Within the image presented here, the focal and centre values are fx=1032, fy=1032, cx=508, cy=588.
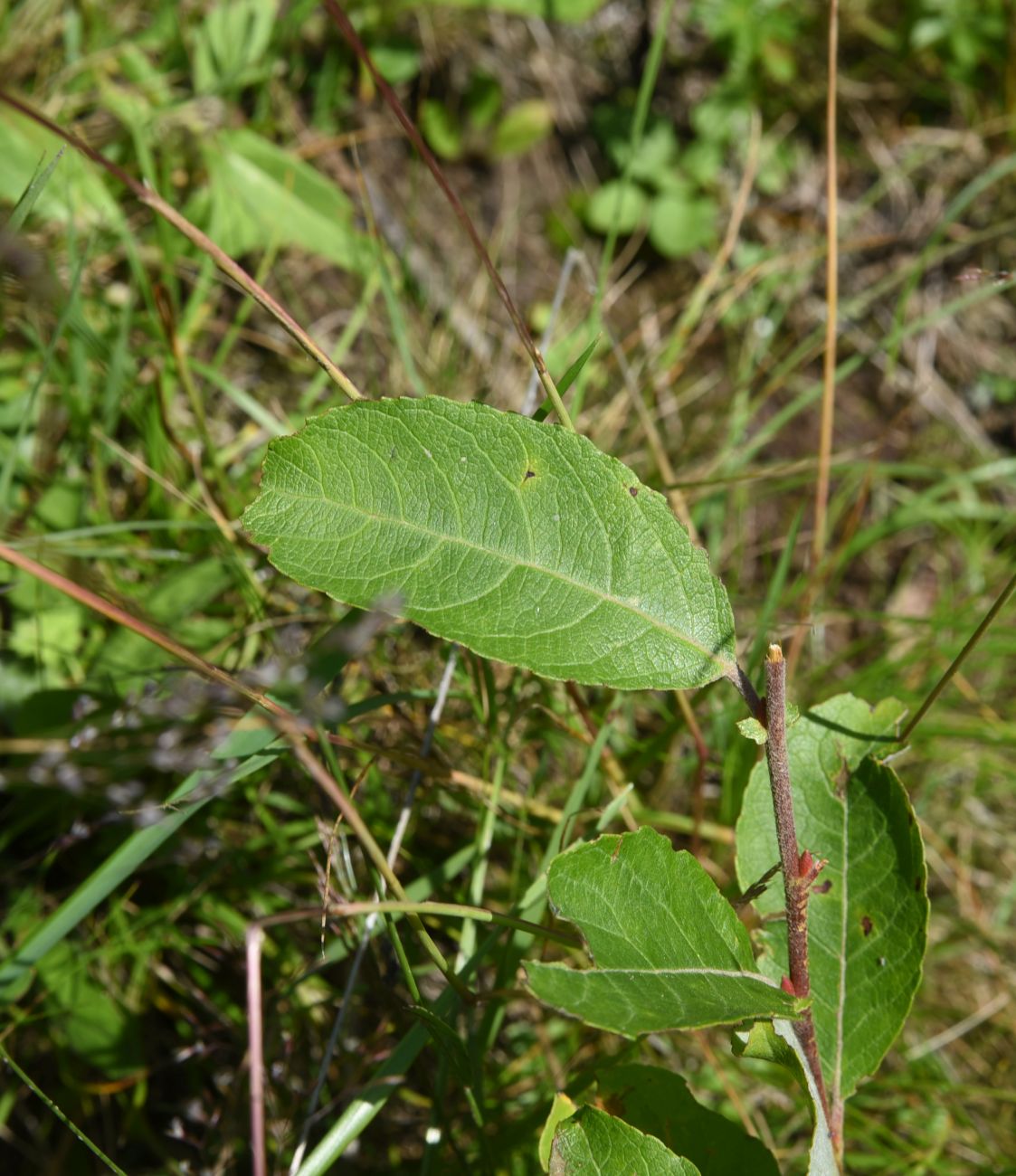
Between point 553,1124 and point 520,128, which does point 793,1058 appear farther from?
point 520,128

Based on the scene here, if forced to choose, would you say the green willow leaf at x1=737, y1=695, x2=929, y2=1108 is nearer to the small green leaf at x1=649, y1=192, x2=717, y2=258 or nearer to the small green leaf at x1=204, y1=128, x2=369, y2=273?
the small green leaf at x1=204, y1=128, x2=369, y2=273

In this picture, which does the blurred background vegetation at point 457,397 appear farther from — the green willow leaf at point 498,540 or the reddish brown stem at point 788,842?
the reddish brown stem at point 788,842

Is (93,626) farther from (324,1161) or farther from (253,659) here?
(324,1161)

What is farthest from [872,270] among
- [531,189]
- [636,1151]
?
[636,1151]

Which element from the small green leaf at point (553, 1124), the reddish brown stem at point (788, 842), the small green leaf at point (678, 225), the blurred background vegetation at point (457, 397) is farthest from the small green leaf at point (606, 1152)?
the small green leaf at point (678, 225)

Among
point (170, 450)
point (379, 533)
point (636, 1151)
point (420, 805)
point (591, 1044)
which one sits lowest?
point (591, 1044)

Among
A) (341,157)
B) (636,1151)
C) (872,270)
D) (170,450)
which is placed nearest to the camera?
(636,1151)

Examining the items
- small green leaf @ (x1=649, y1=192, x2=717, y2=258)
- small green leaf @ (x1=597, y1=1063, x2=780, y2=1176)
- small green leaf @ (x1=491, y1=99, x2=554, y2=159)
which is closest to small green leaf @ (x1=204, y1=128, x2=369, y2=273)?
small green leaf @ (x1=491, y1=99, x2=554, y2=159)

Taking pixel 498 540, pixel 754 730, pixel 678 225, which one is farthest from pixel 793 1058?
pixel 678 225
